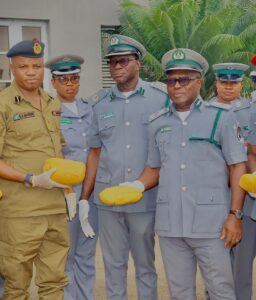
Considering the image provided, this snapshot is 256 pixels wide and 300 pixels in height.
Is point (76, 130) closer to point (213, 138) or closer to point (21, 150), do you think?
point (21, 150)

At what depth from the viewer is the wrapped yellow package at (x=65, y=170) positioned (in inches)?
136

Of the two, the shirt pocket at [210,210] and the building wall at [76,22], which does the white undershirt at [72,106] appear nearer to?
the shirt pocket at [210,210]

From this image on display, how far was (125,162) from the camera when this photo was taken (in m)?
3.81

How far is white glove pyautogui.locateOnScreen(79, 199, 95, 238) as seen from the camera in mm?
3951

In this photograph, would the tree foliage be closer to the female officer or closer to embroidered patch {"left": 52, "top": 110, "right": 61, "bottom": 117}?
the female officer

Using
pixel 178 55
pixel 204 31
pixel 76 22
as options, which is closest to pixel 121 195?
pixel 178 55

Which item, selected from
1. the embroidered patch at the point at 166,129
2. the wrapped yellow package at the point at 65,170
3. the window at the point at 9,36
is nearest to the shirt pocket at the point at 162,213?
the embroidered patch at the point at 166,129

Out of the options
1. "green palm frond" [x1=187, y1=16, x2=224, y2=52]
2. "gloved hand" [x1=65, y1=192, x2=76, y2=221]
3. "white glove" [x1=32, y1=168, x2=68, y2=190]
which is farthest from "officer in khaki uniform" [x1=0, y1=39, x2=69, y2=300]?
"green palm frond" [x1=187, y1=16, x2=224, y2=52]

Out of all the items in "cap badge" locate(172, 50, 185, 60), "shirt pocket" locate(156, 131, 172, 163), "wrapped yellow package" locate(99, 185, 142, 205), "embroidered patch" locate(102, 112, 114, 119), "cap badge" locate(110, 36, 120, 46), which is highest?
"cap badge" locate(110, 36, 120, 46)

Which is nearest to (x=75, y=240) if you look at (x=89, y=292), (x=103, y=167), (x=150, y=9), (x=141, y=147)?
(x=89, y=292)

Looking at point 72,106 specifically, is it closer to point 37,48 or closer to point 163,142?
point 37,48

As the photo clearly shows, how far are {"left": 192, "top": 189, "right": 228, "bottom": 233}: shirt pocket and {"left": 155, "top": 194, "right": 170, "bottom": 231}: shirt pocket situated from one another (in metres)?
0.17

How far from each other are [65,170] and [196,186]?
0.79m

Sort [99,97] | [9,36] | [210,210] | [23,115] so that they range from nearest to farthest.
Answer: [210,210], [23,115], [99,97], [9,36]
